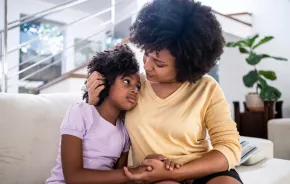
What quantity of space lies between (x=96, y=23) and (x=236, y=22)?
11.7ft

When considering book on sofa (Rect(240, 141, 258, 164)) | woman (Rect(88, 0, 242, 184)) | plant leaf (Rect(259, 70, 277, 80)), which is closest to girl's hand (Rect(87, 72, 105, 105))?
woman (Rect(88, 0, 242, 184))

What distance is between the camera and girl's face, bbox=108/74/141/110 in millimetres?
913

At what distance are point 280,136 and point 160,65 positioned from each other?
73.1 inches

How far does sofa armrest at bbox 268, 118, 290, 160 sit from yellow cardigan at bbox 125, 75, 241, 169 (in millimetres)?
1661

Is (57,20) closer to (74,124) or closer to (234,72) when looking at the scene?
(234,72)

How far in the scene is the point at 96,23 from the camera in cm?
621

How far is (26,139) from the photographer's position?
42.8 inches

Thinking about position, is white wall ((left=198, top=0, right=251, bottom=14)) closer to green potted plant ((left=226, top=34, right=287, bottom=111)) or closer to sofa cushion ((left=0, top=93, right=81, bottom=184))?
green potted plant ((left=226, top=34, right=287, bottom=111))

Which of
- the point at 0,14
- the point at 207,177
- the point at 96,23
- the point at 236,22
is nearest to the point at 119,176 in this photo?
the point at 207,177

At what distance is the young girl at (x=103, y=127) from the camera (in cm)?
83

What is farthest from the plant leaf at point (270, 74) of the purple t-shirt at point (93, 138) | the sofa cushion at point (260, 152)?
the purple t-shirt at point (93, 138)

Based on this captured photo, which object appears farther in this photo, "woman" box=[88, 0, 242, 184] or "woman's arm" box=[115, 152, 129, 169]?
"woman's arm" box=[115, 152, 129, 169]

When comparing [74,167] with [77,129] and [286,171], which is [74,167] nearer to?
[77,129]

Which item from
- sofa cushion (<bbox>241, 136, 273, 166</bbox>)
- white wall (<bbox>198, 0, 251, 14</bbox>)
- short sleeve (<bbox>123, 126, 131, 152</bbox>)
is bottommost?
sofa cushion (<bbox>241, 136, 273, 166</bbox>)
